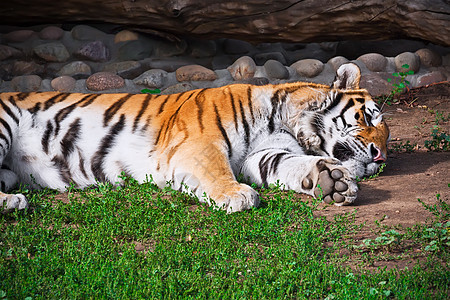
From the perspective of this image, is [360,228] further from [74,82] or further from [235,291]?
[74,82]

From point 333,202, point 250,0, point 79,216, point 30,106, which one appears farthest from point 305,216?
point 250,0

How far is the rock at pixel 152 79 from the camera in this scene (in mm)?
6121

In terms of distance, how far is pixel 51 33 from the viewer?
20.4ft

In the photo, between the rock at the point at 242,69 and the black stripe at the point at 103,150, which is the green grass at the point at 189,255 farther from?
the rock at the point at 242,69

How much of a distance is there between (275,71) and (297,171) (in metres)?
3.16

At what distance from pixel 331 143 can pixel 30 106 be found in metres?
2.16

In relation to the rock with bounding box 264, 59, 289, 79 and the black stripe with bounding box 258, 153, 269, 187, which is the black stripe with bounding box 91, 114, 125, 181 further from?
the rock with bounding box 264, 59, 289, 79

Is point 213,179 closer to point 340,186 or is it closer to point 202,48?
point 340,186

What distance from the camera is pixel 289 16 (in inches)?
233

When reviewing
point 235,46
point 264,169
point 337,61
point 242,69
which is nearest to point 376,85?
point 337,61

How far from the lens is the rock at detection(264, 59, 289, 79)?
635 centimetres

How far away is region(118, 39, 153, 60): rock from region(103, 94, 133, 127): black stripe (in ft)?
8.12

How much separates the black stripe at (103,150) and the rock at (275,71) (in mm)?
2952

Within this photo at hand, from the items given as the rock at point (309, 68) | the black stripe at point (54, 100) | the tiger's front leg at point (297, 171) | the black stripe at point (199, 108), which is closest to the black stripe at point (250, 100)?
the tiger's front leg at point (297, 171)
